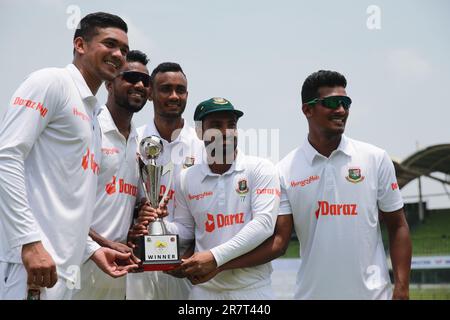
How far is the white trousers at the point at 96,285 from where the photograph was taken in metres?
3.65

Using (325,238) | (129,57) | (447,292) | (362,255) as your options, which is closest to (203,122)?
(129,57)

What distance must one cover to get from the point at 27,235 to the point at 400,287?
2348mm

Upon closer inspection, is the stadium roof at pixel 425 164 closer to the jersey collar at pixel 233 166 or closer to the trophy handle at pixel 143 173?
the jersey collar at pixel 233 166

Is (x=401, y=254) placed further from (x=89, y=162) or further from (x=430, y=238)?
(x=430, y=238)

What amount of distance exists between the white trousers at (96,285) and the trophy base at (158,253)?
375mm

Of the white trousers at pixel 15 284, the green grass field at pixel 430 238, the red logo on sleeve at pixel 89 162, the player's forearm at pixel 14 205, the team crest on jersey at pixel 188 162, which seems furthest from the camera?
the green grass field at pixel 430 238

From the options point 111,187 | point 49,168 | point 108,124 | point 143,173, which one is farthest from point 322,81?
point 49,168

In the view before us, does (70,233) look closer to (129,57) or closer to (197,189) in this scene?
(197,189)

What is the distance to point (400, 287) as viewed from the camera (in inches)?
144

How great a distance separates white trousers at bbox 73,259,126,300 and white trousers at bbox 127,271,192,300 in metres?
0.21

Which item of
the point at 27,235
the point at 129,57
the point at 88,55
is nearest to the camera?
the point at 27,235

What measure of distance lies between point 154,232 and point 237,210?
0.57 meters

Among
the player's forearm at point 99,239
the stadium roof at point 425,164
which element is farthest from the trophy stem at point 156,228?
the stadium roof at point 425,164

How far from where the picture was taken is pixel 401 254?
3707 millimetres
